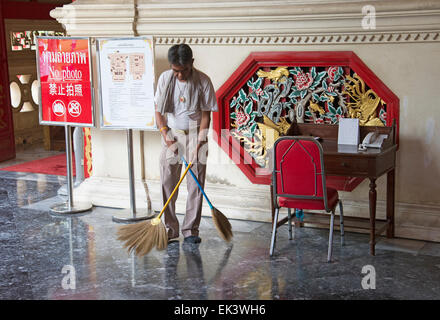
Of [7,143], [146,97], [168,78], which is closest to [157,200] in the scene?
[146,97]

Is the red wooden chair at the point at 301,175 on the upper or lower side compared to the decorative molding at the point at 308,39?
lower

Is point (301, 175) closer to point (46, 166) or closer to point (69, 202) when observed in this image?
point (69, 202)

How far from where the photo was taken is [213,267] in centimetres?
491

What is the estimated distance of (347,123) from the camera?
533cm

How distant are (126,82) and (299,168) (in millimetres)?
2117

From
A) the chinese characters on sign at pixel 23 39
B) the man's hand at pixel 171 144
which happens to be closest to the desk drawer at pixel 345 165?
the man's hand at pixel 171 144

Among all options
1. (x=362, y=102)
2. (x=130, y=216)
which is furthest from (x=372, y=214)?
(x=130, y=216)

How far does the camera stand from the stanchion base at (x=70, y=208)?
649 cm

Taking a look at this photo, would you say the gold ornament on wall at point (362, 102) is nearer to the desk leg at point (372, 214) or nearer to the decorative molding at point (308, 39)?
the decorative molding at point (308, 39)

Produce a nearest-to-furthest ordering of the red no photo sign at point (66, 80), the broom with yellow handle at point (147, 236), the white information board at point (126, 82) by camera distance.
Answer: the broom with yellow handle at point (147, 236), the white information board at point (126, 82), the red no photo sign at point (66, 80)

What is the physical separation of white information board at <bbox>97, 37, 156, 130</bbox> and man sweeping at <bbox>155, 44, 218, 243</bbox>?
2.24ft

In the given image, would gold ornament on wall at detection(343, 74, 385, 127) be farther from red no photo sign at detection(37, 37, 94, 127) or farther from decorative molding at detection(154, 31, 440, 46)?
red no photo sign at detection(37, 37, 94, 127)

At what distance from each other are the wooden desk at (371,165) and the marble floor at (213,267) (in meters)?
0.23
